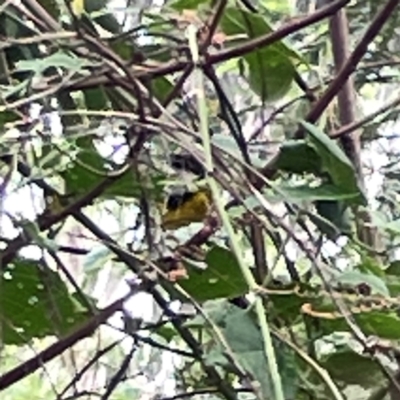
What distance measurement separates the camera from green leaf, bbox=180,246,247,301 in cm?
63

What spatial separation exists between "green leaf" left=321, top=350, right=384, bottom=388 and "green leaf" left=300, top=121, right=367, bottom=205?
0.12 meters

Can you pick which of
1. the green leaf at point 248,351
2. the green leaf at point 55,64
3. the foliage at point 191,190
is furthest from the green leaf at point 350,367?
the green leaf at point 55,64

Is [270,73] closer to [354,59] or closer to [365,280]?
[354,59]

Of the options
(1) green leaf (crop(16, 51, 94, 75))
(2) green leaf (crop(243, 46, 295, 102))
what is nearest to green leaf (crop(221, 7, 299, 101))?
(2) green leaf (crop(243, 46, 295, 102))

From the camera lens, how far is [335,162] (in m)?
0.60

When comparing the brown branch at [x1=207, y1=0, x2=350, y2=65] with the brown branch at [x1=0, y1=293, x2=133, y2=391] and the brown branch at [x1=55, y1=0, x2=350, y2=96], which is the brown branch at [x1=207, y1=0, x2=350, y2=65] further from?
the brown branch at [x1=0, y1=293, x2=133, y2=391]

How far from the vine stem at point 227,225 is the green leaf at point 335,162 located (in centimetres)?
8

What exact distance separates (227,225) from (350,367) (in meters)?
0.24

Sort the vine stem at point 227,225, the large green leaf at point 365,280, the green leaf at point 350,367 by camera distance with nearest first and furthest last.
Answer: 1. the vine stem at point 227,225
2. the large green leaf at point 365,280
3. the green leaf at point 350,367

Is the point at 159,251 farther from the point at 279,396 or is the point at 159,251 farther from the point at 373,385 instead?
the point at 279,396

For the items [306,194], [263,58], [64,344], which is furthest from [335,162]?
[64,344]

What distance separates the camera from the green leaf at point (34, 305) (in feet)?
2.40

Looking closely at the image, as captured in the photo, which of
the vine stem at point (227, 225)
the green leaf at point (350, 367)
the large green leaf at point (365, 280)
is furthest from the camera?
the green leaf at point (350, 367)

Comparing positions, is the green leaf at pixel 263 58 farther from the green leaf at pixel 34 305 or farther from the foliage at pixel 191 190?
the green leaf at pixel 34 305
